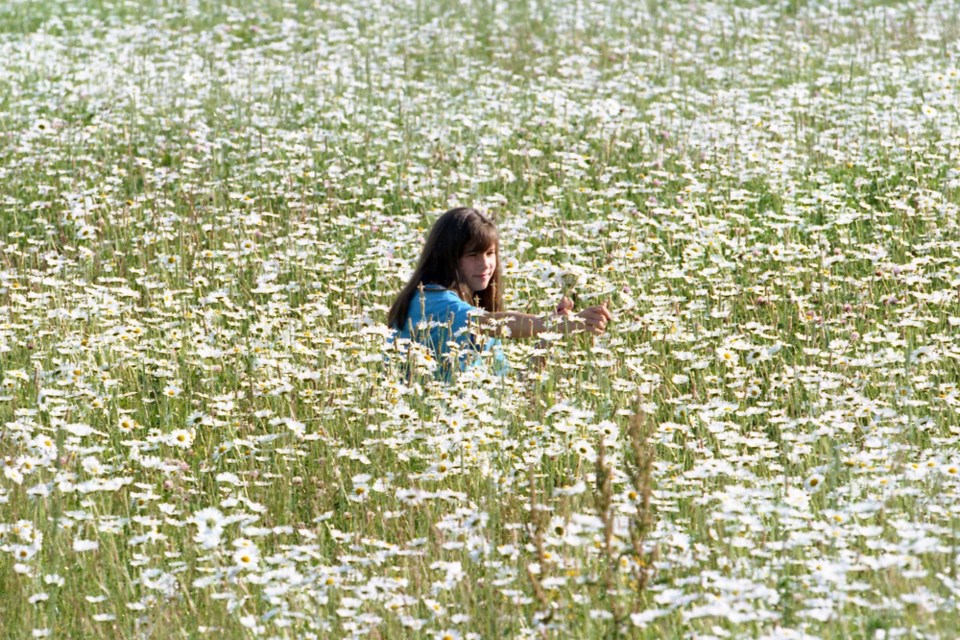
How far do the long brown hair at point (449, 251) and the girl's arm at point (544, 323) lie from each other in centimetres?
28

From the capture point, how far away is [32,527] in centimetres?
440

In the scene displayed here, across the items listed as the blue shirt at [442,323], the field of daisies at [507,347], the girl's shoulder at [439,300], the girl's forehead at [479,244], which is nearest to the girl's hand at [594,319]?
the field of daisies at [507,347]

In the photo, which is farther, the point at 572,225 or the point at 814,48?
the point at 814,48

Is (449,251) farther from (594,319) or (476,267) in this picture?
(594,319)

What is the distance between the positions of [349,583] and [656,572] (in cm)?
90

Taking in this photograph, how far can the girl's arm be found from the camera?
5.56 metres

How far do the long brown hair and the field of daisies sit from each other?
0.88ft

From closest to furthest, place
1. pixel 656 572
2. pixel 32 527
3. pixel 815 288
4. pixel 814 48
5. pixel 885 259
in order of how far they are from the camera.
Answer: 1. pixel 656 572
2. pixel 32 527
3. pixel 815 288
4. pixel 885 259
5. pixel 814 48

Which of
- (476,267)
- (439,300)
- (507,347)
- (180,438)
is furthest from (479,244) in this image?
(180,438)

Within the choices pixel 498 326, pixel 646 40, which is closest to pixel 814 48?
pixel 646 40

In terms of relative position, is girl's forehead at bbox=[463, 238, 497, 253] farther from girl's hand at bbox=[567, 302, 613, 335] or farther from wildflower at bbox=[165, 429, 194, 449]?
wildflower at bbox=[165, 429, 194, 449]

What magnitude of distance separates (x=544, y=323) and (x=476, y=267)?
0.62 metres

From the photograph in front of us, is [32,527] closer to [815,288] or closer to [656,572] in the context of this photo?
[656,572]

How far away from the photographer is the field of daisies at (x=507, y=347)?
395 centimetres
